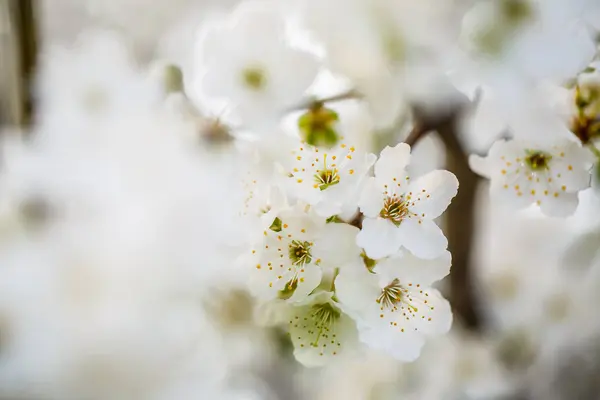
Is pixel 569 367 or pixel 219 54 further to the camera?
pixel 569 367

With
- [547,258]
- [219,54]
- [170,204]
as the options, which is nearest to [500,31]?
[219,54]

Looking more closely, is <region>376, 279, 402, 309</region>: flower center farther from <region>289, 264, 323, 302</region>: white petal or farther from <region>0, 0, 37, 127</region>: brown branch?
<region>0, 0, 37, 127</region>: brown branch

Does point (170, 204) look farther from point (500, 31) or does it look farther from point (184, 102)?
point (500, 31)

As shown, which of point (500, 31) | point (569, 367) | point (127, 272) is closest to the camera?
point (500, 31)

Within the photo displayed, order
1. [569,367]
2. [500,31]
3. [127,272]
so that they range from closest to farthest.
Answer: [500,31], [127,272], [569,367]

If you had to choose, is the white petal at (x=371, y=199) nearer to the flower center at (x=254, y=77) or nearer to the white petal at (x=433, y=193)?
the white petal at (x=433, y=193)

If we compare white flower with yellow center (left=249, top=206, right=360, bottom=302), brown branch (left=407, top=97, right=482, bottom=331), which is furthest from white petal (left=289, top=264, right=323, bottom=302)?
brown branch (left=407, top=97, right=482, bottom=331)
